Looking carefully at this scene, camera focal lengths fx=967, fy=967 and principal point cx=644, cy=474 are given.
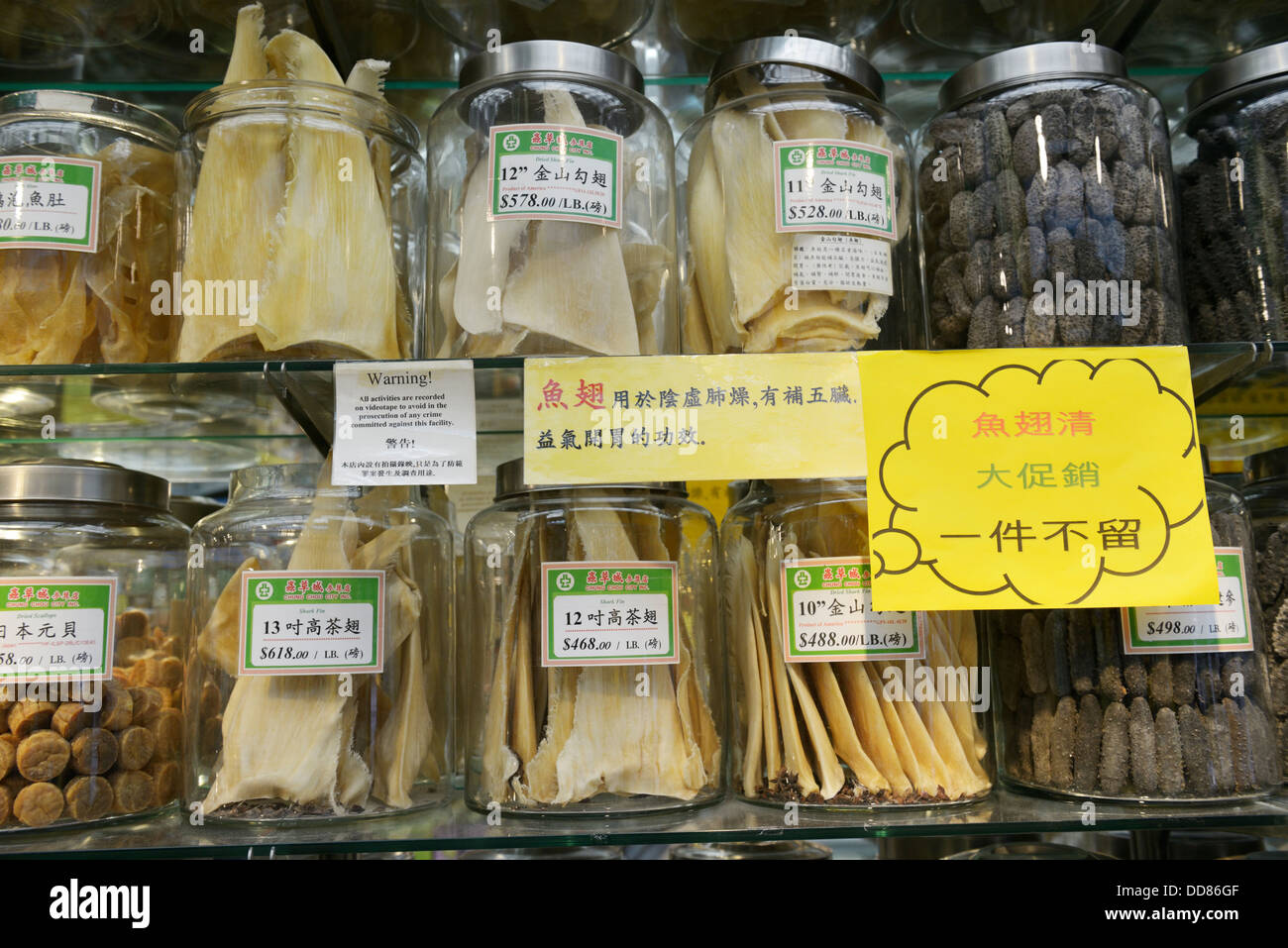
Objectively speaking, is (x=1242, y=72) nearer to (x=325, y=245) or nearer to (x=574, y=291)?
(x=574, y=291)

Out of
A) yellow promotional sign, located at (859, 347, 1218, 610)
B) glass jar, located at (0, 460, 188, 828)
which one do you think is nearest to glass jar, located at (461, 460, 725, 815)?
yellow promotional sign, located at (859, 347, 1218, 610)

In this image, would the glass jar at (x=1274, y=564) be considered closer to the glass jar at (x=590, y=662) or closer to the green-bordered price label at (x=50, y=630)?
the glass jar at (x=590, y=662)

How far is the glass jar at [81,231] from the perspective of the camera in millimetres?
943

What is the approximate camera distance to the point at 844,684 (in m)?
0.93

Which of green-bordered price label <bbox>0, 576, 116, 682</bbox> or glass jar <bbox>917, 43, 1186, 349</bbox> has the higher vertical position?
glass jar <bbox>917, 43, 1186, 349</bbox>

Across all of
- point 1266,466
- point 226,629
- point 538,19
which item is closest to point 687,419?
point 226,629

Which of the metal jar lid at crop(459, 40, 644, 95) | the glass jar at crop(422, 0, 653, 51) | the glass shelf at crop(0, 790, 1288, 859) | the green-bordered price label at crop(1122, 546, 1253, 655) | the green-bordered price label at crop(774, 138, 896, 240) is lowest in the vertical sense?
the glass shelf at crop(0, 790, 1288, 859)

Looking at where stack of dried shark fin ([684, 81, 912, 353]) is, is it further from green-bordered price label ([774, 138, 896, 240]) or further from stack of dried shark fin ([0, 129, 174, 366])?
stack of dried shark fin ([0, 129, 174, 366])

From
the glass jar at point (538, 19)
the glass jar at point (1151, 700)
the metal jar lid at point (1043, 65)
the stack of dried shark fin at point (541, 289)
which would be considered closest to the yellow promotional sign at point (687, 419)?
the stack of dried shark fin at point (541, 289)

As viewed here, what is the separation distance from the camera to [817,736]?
35.5 inches

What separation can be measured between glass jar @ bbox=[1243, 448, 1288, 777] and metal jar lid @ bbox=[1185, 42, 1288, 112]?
40 cm

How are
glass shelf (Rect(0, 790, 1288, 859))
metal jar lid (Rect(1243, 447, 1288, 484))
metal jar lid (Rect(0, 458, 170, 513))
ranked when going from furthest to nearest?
metal jar lid (Rect(1243, 447, 1288, 484))
metal jar lid (Rect(0, 458, 170, 513))
glass shelf (Rect(0, 790, 1288, 859))

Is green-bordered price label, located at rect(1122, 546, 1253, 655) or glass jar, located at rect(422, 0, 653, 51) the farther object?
glass jar, located at rect(422, 0, 653, 51)

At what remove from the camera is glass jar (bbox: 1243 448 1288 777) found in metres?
0.98
